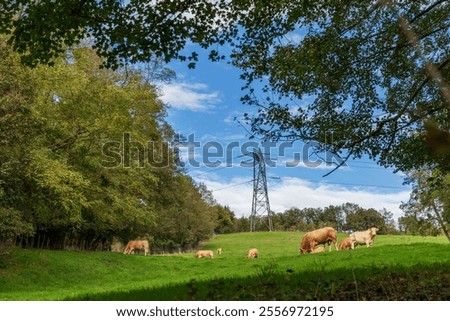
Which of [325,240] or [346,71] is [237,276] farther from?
[325,240]

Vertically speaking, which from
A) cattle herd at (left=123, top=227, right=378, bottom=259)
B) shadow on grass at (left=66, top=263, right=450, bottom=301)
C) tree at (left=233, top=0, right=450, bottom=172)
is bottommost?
shadow on grass at (left=66, top=263, right=450, bottom=301)

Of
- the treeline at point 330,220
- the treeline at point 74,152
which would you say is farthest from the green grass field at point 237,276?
the treeline at point 330,220

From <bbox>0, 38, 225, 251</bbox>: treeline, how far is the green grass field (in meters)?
2.63

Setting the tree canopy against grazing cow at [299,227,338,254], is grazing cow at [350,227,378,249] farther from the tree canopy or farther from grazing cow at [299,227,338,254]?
the tree canopy

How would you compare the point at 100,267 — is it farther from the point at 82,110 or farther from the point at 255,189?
the point at 255,189

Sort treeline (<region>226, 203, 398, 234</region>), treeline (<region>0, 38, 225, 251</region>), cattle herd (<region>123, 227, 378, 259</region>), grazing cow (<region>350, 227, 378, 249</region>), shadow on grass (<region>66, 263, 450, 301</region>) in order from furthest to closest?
treeline (<region>226, 203, 398, 234</region>) → grazing cow (<region>350, 227, 378, 249</region>) → cattle herd (<region>123, 227, 378, 259</region>) → treeline (<region>0, 38, 225, 251</region>) → shadow on grass (<region>66, 263, 450, 301</region>)

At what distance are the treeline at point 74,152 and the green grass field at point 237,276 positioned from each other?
2.63 metres

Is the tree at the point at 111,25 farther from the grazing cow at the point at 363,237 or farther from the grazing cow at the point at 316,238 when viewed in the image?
the grazing cow at the point at 363,237

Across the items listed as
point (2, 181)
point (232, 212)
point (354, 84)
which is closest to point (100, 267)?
point (2, 181)

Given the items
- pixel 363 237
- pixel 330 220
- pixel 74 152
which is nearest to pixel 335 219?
pixel 330 220

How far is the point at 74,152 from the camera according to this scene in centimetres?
3422

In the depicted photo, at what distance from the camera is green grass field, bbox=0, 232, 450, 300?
8.00 meters

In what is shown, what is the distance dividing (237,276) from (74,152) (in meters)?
23.4

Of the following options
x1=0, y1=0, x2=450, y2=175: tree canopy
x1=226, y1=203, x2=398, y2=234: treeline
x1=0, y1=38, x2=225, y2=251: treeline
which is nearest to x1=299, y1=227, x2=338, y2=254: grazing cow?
x1=0, y1=38, x2=225, y2=251: treeline
